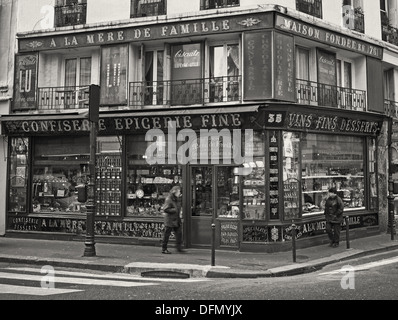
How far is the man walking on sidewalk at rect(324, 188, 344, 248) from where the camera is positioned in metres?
13.8

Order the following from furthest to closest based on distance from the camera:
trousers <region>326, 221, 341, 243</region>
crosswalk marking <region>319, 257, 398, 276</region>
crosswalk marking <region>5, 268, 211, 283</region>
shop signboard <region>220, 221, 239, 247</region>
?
1. trousers <region>326, 221, 341, 243</region>
2. shop signboard <region>220, 221, 239, 247</region>
3. crosswalk marking <region>319, 257, 398, 276</region>
4. crosswalk marking <region>5, 268, 211, 283</region>

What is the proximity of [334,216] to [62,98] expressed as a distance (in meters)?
9.31

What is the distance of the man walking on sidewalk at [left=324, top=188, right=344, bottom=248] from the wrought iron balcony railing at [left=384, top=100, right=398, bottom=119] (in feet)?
18.3

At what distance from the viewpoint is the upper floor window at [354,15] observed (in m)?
15.8

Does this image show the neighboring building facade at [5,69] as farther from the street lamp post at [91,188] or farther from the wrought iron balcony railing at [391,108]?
the wrought iron balcony railing at [391,108]

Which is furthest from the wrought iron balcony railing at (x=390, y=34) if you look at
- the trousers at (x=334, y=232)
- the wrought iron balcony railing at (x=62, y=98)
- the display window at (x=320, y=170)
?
the wrought iron balcony railing at (x=62, y=98)

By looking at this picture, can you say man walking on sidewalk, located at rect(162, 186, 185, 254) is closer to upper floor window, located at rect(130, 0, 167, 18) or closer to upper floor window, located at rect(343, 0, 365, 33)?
upper floor window, located at rect(130, 0, 167, 18)

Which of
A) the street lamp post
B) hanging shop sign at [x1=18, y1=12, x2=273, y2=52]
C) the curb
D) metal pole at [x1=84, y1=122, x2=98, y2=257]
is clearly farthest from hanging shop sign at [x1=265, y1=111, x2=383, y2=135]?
metal pole at [x1=84, y1=122, x2=98, y2=257]

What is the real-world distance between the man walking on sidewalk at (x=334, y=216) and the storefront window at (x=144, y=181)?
466 centimetres

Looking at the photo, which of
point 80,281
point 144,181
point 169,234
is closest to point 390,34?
point 144,181

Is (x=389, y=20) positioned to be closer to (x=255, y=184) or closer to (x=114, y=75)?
(x=255, y=184)

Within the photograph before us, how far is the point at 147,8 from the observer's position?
573 inches
